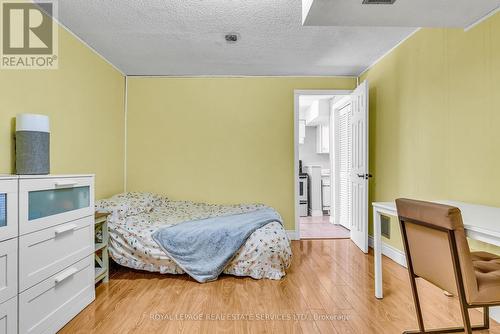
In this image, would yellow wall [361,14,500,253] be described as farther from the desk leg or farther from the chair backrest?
the chair backrest

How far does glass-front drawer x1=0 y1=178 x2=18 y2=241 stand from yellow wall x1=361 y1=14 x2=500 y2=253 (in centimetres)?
297

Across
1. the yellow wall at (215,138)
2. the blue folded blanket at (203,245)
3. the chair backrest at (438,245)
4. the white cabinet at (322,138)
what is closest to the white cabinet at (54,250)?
the blue folded blanket at (203,245)

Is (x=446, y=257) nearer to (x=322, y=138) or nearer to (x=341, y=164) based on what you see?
(x=341, y=164)

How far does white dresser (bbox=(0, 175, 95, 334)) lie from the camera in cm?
159

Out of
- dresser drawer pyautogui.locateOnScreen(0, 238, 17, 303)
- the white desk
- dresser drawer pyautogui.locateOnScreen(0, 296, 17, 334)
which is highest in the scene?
the white desk

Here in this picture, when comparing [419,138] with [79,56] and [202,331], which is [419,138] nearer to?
[202,331]

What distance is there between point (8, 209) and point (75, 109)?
5.58 ft

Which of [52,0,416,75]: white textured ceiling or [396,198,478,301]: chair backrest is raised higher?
[52,0,416,75]: white textured ceiling

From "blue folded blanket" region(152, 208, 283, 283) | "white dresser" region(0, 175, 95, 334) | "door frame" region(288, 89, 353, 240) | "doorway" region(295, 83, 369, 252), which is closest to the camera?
"white dresser" region(0, 175, 95, 334)

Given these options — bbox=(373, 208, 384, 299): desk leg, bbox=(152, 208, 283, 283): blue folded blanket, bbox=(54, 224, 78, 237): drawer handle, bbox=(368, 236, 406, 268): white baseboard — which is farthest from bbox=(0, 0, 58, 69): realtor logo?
bbox=(368, 236, 406, 268): white baseboard

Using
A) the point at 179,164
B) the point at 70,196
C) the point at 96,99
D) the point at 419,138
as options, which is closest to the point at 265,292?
the point at 70,196

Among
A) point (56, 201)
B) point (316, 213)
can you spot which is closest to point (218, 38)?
point (56, 201)

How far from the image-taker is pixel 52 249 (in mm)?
1813

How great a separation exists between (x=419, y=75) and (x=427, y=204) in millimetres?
1862
